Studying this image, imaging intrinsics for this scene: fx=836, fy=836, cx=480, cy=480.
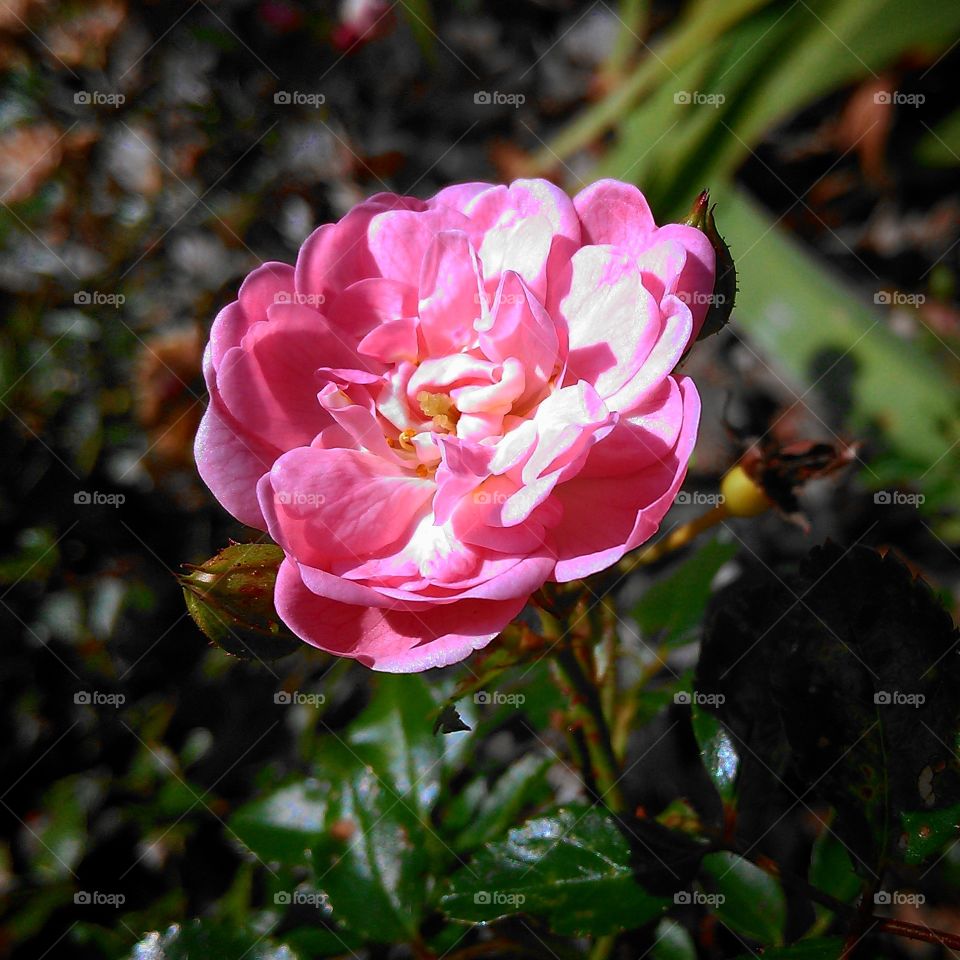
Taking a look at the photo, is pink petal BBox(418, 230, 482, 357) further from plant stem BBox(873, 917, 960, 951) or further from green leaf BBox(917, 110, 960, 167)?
green leaf BBox(917, 110, 960, 167)

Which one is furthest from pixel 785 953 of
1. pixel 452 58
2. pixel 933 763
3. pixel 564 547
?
pixel 452 58

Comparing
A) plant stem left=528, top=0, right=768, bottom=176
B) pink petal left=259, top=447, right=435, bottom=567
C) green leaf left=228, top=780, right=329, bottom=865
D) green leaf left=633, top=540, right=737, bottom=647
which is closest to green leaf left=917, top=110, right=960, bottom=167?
plant stem left=528, top=0, right=768, bottom=176

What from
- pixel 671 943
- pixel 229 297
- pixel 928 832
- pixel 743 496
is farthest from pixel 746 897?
pixel 229 297

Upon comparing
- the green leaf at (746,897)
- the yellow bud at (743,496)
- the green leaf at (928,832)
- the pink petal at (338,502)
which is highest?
the pink petal at (338,502)

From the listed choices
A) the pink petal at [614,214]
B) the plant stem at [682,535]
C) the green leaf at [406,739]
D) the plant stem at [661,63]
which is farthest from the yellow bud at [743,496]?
the plant stem at [661,63]

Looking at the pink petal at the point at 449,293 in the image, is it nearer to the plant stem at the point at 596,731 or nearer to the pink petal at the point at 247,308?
the pink petal at the point at 247,308

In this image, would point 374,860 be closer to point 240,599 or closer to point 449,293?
point 240,599
